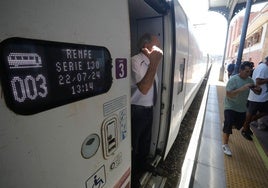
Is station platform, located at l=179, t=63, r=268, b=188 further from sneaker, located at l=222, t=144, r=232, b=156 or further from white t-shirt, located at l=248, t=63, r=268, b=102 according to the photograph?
white t-shirt, located at l=248, t=63, r=268, b=102

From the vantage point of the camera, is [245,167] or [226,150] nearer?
[245,167]

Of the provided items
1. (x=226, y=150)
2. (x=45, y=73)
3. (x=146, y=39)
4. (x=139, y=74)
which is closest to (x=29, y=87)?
(x=45, y=73)

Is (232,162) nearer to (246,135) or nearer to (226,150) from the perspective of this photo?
(226,150)

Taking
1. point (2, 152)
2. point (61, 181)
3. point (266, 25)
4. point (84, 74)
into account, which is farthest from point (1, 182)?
point (266, 25)

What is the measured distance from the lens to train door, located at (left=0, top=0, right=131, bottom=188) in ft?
1.82

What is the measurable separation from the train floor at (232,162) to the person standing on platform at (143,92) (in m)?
1.09

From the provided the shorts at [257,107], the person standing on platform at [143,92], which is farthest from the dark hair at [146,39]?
the shorts at [257,107]

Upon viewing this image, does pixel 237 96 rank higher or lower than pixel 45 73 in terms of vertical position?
lower

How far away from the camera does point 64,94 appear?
2.44 ft

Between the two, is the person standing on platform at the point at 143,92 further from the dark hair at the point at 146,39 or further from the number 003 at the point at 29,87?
the number 003 at the point at 29,87

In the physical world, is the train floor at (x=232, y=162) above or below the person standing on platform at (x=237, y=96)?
below

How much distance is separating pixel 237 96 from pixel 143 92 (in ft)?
7.81

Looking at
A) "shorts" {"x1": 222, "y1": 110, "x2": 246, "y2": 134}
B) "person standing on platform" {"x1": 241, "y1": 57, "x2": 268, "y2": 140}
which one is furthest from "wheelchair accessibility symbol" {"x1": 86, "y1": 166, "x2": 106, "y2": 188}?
"person standing on platform" {"x1": 241, "y1": 57, "x2": 268, "y2": 140}

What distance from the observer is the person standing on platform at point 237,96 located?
3.08 metres
